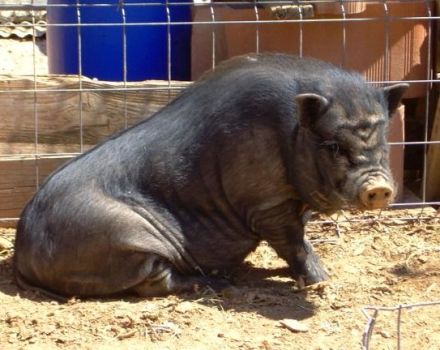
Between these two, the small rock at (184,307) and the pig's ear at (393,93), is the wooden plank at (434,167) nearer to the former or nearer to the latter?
the pig's ear at (393,93)

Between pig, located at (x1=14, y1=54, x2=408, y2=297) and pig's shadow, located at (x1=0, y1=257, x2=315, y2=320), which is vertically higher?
pig, located at (x1=14, y1=54, x2=408, y2=297)

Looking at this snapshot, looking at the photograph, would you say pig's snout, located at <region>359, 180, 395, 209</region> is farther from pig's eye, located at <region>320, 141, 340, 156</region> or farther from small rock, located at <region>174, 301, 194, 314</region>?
small rock, located at <region>174, 301, 194, 314</region>

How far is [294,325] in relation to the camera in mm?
5070

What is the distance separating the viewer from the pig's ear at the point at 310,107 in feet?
17.0

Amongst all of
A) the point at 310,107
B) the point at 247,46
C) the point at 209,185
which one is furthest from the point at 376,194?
the point at 247,46

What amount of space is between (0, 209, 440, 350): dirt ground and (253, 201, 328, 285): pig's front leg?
0.11 m

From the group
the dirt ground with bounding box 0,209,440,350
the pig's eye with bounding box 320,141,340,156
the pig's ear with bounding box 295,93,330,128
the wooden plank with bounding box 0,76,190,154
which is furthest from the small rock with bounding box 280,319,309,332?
the wooden plank with bounding box 0,76,190,154

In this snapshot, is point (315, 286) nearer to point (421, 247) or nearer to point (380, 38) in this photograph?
point (421, 247)

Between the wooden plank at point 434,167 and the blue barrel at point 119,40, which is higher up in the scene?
the blue barrel at point 119,40

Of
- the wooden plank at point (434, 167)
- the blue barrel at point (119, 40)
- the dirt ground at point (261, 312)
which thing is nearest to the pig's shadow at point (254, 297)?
the dirt ground at point (261, 312)

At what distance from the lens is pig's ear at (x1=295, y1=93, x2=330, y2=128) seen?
17.0 ft

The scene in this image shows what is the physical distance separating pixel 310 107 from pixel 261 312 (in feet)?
3.24

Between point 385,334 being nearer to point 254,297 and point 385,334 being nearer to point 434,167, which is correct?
point 254,297

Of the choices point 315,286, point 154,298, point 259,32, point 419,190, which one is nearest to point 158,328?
point 154,298
